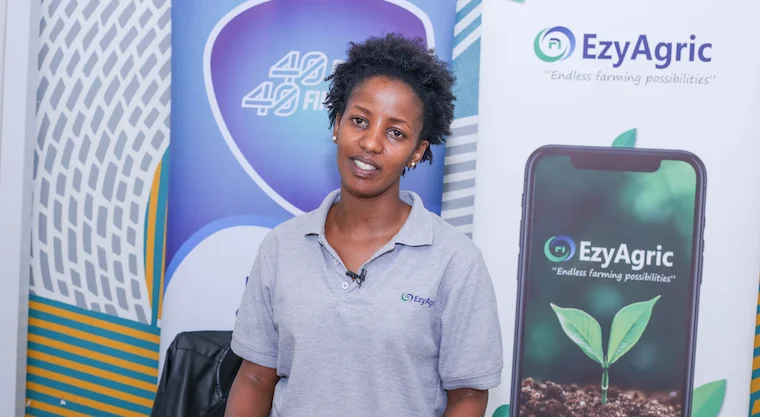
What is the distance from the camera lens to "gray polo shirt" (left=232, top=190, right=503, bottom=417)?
123 centimetres

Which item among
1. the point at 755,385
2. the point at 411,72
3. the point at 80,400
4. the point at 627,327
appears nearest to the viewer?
the point at 411,72

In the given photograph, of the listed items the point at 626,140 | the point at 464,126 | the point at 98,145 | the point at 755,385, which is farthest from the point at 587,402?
the point at 98,145

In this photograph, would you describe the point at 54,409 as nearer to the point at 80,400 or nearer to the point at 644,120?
the point at 80,400

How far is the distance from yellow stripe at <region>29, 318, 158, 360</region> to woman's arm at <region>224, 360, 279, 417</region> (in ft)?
4.00

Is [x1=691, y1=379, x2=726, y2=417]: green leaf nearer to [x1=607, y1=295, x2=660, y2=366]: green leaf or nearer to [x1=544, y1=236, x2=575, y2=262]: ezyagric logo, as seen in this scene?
[x1=607, y1=295, x2=660, y2=366]: green leaf

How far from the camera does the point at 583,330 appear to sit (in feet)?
6.83

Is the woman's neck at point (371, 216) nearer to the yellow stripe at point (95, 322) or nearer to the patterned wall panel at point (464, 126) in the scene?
the patterned wall panel at point (464, 126)

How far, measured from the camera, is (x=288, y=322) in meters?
1.27

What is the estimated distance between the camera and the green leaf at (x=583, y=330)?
6.81 ft

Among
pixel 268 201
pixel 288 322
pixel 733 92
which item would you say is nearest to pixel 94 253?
pixel 268 201

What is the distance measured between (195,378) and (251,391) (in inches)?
22.4

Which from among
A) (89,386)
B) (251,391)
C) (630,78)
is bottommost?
(89,386)

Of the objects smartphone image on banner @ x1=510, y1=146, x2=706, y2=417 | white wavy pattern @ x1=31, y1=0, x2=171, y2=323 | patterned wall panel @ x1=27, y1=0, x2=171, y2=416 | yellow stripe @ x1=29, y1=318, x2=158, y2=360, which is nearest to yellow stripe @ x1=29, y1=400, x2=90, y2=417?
patterned wall panel @ x1=27, y1=0, x2=171, y2=416

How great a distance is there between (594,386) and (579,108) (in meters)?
0.81
